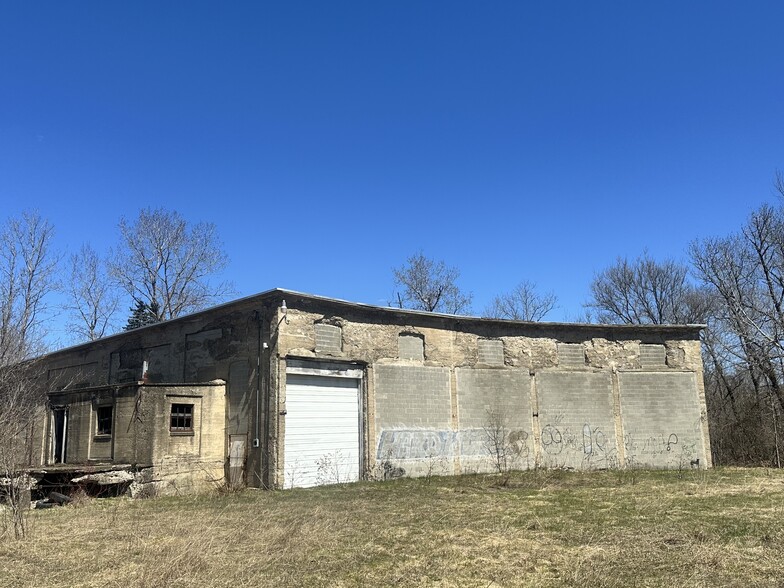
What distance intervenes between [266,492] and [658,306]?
112 ft

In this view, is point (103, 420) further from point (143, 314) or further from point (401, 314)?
point (143, 314)

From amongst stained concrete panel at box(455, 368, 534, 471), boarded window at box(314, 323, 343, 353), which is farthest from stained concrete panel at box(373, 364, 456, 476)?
boarded window at box(314, 323, 343, 353)

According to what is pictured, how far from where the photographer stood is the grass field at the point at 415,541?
22.8ft

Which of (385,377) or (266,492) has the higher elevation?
(385,377)

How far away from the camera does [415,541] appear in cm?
899

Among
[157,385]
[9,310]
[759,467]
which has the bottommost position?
[759,467]

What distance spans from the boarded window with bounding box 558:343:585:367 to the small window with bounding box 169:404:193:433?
12.8m

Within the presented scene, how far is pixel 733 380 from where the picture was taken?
33250 mm

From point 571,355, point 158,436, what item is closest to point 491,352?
point 571,355

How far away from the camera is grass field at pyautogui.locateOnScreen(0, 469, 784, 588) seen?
6.96 metres

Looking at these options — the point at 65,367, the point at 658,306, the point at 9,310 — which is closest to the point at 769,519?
the point at 65,367

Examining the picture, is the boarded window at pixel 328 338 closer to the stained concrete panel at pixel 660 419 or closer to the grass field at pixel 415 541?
the grass field at pixel 415 541

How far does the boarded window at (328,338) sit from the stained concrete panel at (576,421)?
7.74m

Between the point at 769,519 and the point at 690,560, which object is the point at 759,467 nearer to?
the point at 769,519
